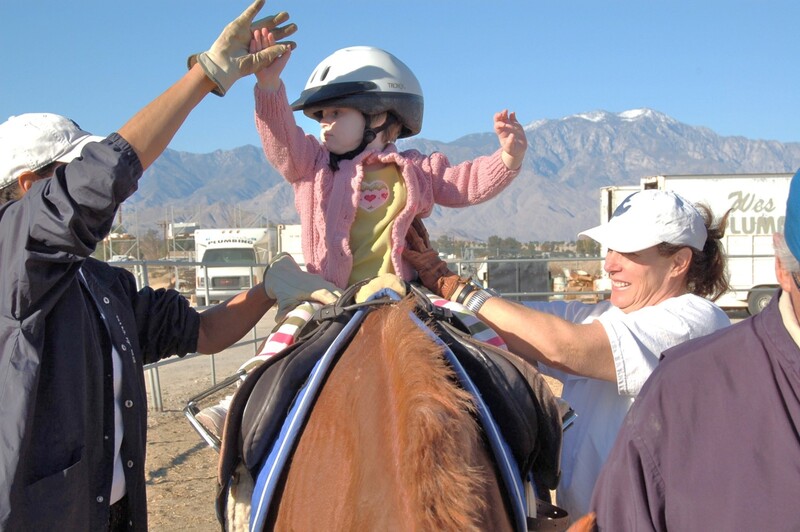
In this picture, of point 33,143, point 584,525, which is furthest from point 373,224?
point 584,525

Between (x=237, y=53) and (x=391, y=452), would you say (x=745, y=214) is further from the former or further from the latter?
(x=391, y=452)

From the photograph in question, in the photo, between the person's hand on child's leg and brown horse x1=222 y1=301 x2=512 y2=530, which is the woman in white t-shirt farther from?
brown horse x1=222 y1=301 x2=512 y2=530

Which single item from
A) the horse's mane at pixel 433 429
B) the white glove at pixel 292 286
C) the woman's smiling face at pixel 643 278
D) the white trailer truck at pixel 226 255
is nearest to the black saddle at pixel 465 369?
the horse's mane at pixel 433 429

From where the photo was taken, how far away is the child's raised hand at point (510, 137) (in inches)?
98.3

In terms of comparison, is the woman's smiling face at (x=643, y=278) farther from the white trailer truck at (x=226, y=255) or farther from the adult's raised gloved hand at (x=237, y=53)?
the white trailer truck at (x=226, y=255)

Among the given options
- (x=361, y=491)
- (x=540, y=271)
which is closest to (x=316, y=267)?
(x=361, y=491)

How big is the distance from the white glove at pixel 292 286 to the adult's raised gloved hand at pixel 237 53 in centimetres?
67

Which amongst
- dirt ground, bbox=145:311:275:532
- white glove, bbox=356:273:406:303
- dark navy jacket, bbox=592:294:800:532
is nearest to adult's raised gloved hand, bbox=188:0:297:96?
white glove, bbox=356:273:406:303

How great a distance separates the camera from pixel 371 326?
1.87 m

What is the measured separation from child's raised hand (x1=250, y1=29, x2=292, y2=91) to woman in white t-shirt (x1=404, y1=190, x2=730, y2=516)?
2.42 feet

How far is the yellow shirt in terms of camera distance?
2.55 m

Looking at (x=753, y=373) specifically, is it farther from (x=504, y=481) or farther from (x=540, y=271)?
(x=540, y=271)

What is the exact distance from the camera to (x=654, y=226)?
2262 millimetres

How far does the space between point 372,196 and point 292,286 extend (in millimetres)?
463
